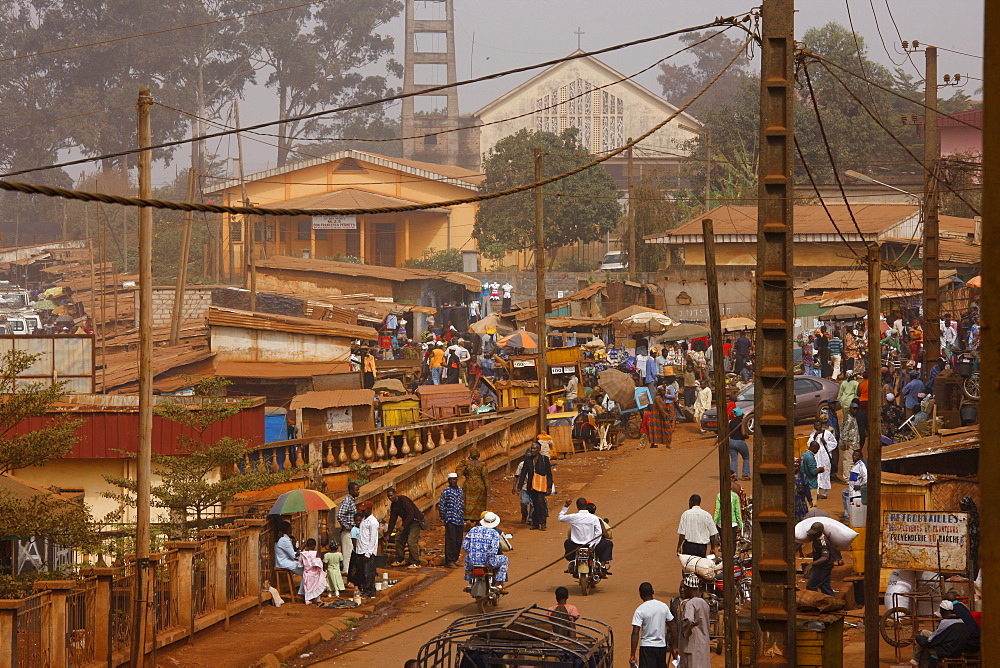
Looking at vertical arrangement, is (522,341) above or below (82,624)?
above

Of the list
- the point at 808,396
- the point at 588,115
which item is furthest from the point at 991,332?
the point at 588,115

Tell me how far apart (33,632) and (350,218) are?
50.1 m

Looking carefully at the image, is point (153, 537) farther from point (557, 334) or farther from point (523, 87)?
point (523, 87)

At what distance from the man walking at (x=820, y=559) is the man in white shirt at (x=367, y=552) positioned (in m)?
6.08

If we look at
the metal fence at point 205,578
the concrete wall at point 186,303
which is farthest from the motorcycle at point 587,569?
the concrete wall at point 186,303

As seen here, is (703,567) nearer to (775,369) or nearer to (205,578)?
(775,369)

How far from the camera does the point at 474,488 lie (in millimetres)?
18766

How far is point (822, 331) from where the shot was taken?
33.6 meters

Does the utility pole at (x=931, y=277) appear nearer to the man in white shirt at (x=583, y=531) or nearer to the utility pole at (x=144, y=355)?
the man in white shirt at (x=583, y=531)

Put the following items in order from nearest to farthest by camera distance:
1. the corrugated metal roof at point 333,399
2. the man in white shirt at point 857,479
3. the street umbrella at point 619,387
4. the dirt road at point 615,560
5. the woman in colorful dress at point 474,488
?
the dirt road at point 615,560 < the man in white shirt at point 857,479 < the woman in colorful dress at point 474,488 < the street umbrella at point 619,387 < the corrugated metal roof at point 333,399

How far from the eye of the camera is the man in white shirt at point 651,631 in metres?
11.5

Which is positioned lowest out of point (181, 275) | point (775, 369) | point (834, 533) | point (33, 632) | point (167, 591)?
point (167, 591)

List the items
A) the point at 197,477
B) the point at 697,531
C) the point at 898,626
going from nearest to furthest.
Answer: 1. the point at 898,626
2. the point at 697,531
3. the point at 197,477

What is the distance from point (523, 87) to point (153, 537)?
2872 inches
